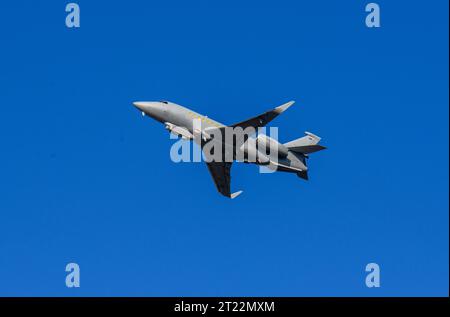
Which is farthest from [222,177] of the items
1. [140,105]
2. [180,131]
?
[140,105]

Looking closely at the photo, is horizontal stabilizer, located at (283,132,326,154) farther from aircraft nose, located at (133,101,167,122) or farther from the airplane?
aircraft nose, located at (133,101,167,122)

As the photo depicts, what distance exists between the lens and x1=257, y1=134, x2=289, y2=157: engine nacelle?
56938 mm

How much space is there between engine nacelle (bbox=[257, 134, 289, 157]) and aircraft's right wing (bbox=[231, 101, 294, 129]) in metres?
2.42

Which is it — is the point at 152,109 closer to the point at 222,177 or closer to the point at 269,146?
the point at 222,177

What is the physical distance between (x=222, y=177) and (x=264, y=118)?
1105cm

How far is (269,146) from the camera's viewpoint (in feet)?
187

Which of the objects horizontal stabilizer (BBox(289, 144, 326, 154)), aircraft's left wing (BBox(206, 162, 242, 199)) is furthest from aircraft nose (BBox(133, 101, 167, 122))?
horizontal stabilizer (BBox(289, 144, 326, 154))

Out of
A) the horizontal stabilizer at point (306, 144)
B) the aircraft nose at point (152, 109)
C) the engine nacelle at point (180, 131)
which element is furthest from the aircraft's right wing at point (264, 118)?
the aircraft nose at point (152, 109)

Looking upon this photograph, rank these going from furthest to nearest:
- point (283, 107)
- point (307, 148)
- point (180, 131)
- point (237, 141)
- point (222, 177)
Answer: point (222, 177) < point (180, 131) < point (307, 148) < point (237, 141) < point (283, 107)

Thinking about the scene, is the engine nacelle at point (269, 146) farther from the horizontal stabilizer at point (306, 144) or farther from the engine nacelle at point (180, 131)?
the engine nacelle at point (180, 131)

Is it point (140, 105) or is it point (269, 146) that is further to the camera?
point (140, 105)

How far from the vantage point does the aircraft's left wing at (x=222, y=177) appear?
62588 mm
